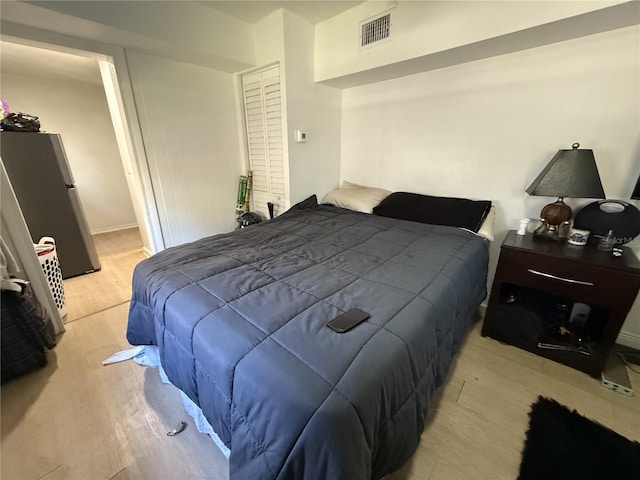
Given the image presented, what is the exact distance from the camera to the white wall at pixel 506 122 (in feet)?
5.08

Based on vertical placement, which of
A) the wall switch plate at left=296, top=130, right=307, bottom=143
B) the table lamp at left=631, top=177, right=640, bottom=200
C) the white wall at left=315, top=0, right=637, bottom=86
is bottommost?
the table lamp at left=631, top=177, right=640, bottom=200

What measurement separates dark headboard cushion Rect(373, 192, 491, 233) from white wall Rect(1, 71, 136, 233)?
13.5 ft

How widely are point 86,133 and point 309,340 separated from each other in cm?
503

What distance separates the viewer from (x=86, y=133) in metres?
3.90

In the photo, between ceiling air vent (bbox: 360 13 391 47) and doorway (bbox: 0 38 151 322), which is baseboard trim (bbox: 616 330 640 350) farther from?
doorway (bbox: 0 38 151 322)

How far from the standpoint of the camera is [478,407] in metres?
1.35

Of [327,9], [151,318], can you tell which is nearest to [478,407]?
[151,318]

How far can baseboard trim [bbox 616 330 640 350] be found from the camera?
5.53 ft

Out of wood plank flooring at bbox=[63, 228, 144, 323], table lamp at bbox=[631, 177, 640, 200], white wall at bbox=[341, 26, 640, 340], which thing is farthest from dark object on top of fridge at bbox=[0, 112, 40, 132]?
table lamp at bbox=[631, 177, 640, 200]

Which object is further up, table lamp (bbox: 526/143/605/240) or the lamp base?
table lamp (bbox: 526/143/605/240)

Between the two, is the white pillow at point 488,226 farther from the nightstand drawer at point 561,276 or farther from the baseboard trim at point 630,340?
the baseboard trim at point 630,340

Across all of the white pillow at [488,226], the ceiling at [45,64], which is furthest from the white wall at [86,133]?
the white pillow at [488,226]

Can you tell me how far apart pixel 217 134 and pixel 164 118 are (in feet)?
1.65

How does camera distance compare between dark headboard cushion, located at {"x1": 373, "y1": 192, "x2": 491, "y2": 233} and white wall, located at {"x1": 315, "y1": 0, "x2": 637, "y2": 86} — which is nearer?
white wall, located at {"x1": 315, "y1": 0, "x2": 637, "y2": 86}
